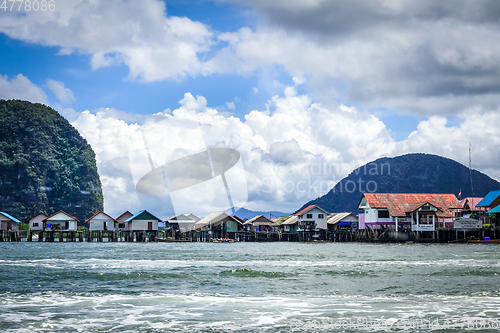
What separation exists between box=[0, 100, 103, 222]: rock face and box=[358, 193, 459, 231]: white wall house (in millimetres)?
86400

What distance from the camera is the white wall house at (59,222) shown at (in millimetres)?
86812

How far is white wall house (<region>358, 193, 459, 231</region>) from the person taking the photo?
7512cm

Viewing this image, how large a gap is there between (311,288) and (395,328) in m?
7.37

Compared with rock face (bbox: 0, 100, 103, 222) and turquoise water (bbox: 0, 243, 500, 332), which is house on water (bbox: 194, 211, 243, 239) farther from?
turquoise water (bbox: 0, 243, 500, 332)

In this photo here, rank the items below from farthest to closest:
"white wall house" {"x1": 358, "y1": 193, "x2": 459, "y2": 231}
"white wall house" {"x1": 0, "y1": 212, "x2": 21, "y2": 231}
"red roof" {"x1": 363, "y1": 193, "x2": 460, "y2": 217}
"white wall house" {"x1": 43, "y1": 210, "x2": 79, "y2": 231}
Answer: "white wall house" {"x1": 43, "y1": 210, "x2": 79, "y2": 231}, "white wall house" {"x1": 0, "y1": 212, "x2": 21, "y2": 231}, "red roof" {"x1": 363, "y1": 193, "x2": 460, "y2": 217}, "white wall house" {"x1": 358, "y1": 193, "x2": 459, "y2": 231}

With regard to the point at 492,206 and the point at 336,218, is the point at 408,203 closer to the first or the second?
the point at 492,206

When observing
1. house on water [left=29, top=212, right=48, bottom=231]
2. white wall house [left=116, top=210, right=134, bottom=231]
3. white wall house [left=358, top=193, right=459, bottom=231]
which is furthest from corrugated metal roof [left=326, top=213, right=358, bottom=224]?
house on water [left=29, top=212, right=48, bottom=231]

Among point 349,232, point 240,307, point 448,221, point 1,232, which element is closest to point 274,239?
point 349,232

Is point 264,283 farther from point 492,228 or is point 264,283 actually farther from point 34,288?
point 492,228

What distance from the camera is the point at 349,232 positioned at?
8238 cm

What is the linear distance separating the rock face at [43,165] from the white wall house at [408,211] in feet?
283

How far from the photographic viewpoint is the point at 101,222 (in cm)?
8962

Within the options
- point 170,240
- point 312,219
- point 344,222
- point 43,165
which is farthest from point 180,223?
point 43,165

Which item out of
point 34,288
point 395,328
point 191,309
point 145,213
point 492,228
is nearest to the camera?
point 395,328
